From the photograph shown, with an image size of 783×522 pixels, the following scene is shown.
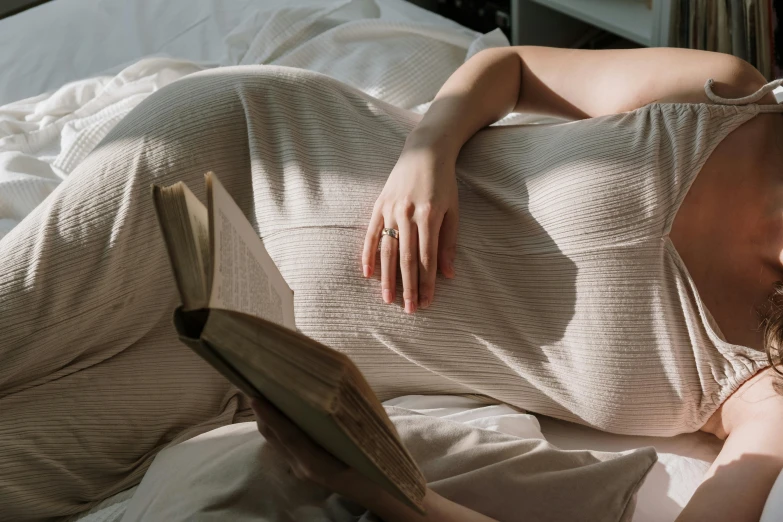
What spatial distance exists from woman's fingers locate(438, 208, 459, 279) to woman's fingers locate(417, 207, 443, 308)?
0.01m

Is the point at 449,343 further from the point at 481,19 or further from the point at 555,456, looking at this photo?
the point at 481,19

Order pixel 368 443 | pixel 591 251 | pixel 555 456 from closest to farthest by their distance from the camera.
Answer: pixel 368 443, pixel 555 456, pixel 591 251

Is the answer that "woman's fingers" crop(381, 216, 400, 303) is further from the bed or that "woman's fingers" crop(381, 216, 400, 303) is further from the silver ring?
the bed

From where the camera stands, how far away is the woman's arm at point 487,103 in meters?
0.86

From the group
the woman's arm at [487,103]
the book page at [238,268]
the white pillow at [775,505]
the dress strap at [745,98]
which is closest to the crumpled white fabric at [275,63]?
the woman's arm at [487,103]

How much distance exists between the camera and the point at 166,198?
50 centimetres

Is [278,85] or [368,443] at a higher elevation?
[278,85]

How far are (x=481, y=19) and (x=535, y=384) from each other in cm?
165

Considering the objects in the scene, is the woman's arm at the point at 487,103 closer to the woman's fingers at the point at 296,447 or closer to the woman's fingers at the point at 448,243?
the woman's fingers at the point at 448,243

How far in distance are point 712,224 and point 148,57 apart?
1.04 metres

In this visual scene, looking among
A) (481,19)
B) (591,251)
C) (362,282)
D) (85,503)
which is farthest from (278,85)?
(481,19)

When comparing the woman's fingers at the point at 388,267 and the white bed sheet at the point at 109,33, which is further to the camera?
the white bed sheet at the point at 109,33

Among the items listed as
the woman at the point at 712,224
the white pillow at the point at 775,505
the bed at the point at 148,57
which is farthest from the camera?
the bed at the point at 148,57

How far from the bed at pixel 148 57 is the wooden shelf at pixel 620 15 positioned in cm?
36
